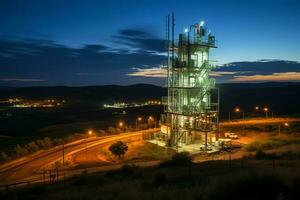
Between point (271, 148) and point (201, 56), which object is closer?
point (271, 148)

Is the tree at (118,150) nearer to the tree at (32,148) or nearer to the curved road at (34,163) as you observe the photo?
the curved road at (34,163)

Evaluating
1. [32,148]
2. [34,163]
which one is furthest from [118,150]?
[32,148]

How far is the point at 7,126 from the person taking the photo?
9100 cm

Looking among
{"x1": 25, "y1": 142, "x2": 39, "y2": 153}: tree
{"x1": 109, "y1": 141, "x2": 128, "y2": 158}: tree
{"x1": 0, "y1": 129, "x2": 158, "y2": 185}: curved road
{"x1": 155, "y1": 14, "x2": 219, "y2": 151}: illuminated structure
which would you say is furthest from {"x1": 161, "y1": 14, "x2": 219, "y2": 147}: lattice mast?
{"x1": 25, "y1": 142, "x2": 39, "y2": 153}: tree

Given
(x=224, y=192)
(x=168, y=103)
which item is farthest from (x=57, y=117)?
(x=224, y=192)

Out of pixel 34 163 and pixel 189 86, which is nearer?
pixel 34 163

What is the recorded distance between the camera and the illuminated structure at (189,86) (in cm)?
3816

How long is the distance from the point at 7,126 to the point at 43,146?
54.0 m

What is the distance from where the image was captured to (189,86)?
1518 inches

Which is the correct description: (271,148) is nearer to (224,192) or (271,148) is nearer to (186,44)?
(186,44)

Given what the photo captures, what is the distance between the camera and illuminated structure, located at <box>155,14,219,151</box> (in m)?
38.2

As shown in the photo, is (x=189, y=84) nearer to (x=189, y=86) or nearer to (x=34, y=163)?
(x=189, y=86)

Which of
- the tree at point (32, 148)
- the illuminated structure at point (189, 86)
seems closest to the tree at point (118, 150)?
the illuminated structure at point (189, 86)

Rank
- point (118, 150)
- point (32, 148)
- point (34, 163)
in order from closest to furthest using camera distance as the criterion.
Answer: point (34, 163) → point (118, 150) → point (32, 148)
